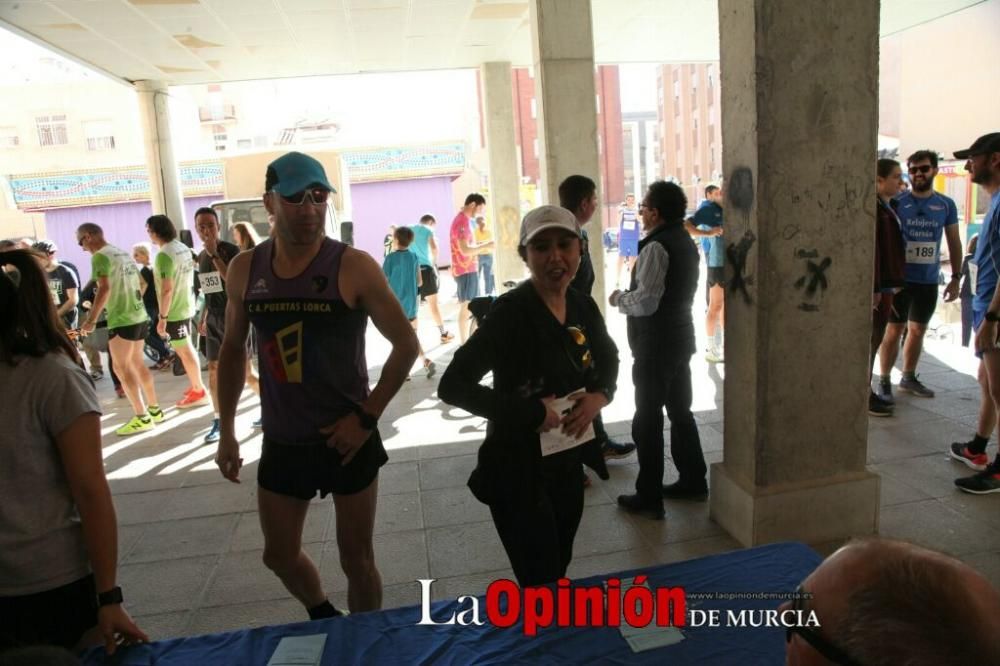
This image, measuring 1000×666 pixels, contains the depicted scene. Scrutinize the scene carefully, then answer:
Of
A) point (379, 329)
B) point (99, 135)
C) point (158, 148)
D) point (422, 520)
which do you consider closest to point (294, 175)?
point (379, 329)

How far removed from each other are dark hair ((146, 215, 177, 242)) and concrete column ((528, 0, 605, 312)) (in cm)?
424

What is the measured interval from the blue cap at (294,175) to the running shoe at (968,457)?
4.67m

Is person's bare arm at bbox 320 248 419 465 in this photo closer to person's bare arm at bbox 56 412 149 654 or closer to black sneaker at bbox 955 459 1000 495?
person's bare arm at bbox 56 412 149 654

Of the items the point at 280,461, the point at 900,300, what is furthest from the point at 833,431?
the point at 900,300

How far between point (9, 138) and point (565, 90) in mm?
45447

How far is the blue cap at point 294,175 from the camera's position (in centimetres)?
235

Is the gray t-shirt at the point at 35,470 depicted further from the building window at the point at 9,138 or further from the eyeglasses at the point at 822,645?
the building window at the point at 9,138

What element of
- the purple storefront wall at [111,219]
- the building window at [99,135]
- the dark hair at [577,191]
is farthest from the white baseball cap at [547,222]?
the building window at [99,135]

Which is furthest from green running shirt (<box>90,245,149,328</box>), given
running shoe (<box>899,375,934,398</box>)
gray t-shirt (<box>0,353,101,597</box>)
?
running shoe (<box>899,375,934,398</box>)

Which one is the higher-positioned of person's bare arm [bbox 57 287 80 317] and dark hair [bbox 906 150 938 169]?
dark hair [bbox 906 150 938 169]

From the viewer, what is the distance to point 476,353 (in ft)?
7.54

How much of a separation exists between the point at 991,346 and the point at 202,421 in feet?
23.0

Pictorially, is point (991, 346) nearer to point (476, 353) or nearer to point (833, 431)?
point (833, 431)

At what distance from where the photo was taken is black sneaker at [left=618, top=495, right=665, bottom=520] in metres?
4.07
